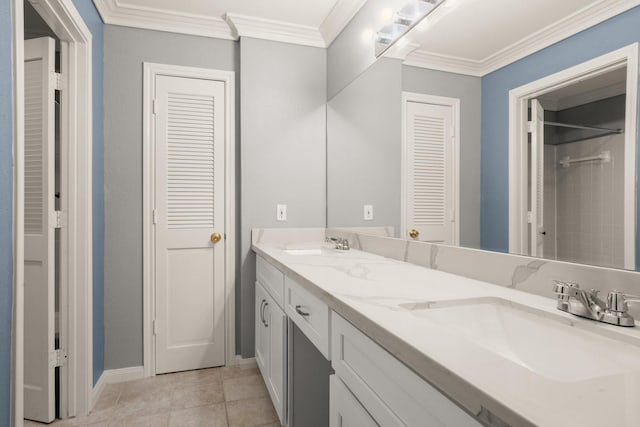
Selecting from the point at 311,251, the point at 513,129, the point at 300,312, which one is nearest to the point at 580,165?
the point at 513,129

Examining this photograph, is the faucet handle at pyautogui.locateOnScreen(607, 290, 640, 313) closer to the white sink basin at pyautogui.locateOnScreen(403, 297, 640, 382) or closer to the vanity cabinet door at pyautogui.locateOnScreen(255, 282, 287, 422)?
the white sink basin at pyautogui.locateOnScreen(403, 297, 640, 382)

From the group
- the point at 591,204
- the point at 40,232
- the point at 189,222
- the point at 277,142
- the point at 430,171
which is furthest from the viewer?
the point at 277,142

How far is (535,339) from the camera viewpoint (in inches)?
31.6

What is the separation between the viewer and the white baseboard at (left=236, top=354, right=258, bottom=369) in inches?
94.8

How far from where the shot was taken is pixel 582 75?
2.94ft

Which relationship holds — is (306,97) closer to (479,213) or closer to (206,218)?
(206,218)

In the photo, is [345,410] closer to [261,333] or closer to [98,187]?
[261,333]

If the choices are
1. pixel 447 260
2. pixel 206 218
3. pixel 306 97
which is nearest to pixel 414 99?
pixel 447 260

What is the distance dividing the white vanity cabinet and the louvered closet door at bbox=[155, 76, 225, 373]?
38 centimetres

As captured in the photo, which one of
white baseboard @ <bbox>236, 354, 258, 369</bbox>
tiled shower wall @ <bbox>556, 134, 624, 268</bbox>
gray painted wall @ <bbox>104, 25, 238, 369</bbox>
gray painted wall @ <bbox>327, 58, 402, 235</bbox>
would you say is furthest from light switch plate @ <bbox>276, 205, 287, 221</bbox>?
tiled shower wall @ <bbox>556, 134, 624, 268</bbox>

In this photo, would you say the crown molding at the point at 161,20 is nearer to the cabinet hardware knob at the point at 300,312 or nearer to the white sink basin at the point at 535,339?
the cabinet hardware knob at the point at 300,312

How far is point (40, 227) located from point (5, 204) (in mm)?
828

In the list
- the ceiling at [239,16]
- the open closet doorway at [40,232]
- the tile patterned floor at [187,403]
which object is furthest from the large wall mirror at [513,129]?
the open closet doorway at [40,232]

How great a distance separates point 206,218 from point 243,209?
26 cm
